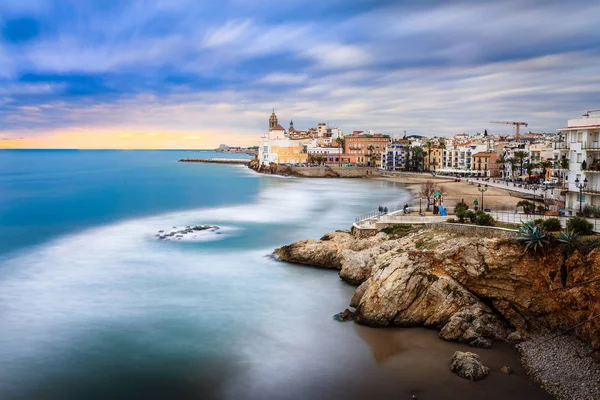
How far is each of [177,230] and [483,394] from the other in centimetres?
3132

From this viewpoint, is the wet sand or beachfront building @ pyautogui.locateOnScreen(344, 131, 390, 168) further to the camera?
beachfront building @ pyautogui.locateOnScreen(344, 131, 390, 168)

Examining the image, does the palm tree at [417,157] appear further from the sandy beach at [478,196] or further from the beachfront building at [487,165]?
the sandy beach at [478,196]

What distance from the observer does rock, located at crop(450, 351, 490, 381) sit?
1516 cm

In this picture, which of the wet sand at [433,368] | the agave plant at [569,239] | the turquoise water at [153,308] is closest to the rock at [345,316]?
the turquoise water at [153,308]

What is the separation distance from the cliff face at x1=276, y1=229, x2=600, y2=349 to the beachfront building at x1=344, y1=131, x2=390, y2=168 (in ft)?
369

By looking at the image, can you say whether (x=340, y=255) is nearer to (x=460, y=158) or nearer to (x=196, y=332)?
(x=196, y=332)

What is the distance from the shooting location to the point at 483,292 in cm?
1967

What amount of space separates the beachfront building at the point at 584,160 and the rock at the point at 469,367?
14.8 meters

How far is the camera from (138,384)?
51.6ft

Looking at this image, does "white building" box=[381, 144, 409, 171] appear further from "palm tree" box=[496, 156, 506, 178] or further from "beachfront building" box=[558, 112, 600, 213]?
"beachfront building" box=[558, 112, 600, 213]

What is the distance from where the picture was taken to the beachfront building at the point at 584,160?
26594 mm

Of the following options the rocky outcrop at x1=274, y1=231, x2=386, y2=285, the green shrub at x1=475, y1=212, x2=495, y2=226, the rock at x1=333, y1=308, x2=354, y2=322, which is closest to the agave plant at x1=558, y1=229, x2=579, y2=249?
the green shrub at x1=475, y1=212, x2=495, y2=226

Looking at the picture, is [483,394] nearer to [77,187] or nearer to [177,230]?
[177,230]

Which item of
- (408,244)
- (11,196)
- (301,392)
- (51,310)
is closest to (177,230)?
(51,310)
